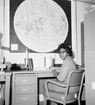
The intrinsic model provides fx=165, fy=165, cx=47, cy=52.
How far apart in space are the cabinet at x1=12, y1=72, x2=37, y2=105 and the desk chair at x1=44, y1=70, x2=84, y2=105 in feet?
1.08

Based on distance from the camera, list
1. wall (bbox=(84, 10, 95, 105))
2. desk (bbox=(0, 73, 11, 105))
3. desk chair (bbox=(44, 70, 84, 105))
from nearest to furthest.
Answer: wall (bbox=(84, 10, 95, 105)), desk chair (bbox=(44, 70, 84, 105)), desk (bbox=(0, 73, 11, 105))

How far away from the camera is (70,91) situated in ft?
8.25

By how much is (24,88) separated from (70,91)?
2.67 ft

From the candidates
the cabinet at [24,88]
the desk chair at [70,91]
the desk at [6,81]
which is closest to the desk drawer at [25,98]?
the cabinet at [24,88]

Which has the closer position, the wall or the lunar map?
the wall

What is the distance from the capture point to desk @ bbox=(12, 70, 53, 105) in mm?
2777

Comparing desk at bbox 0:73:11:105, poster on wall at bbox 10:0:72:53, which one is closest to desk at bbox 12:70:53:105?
desk at bbox 0:73:11:105

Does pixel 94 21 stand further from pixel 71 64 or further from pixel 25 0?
pixel 25 0

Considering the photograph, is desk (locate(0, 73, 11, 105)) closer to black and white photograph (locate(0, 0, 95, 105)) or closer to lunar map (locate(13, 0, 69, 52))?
black and white photograph (locate(0, 0, 95, 105))

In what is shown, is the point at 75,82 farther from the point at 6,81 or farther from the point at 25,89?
the point at 6,81

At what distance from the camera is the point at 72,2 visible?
3791 millimetres

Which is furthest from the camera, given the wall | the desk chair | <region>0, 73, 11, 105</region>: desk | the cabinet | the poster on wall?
the poster on wall

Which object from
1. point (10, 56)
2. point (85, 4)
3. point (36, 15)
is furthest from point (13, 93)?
point (85, 4)

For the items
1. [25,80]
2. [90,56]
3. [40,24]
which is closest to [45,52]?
[40,24]
